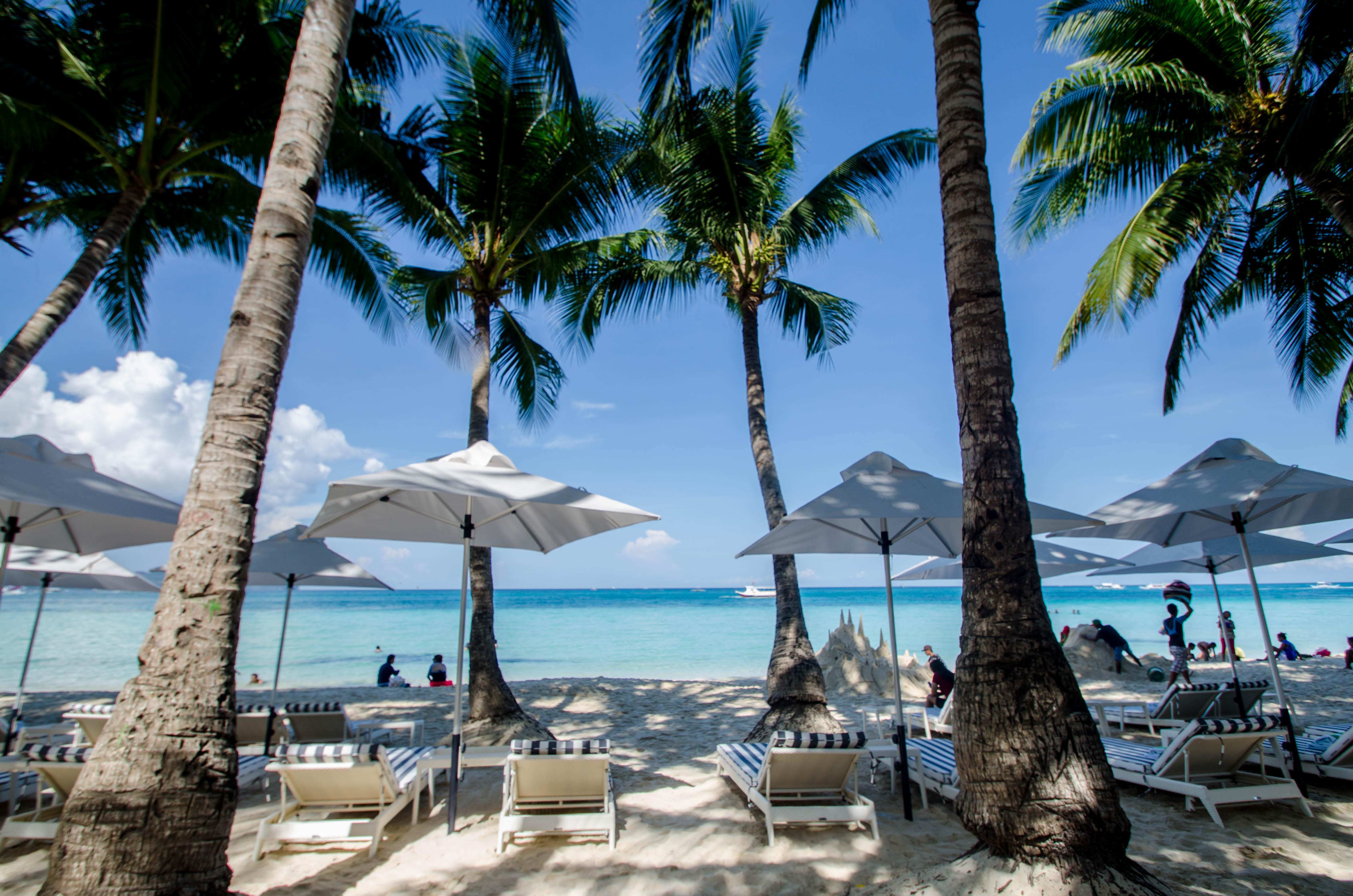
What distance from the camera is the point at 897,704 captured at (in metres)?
4.68

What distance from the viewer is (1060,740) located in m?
2.73

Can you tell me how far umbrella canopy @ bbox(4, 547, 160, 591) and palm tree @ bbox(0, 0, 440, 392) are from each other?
10.2 feet

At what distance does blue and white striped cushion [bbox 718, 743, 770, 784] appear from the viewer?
4473mm

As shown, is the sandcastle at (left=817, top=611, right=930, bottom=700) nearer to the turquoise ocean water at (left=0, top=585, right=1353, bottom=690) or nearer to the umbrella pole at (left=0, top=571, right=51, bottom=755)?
the turquoise ocean water at (left=0, top=585, right=1353, bottom=690)

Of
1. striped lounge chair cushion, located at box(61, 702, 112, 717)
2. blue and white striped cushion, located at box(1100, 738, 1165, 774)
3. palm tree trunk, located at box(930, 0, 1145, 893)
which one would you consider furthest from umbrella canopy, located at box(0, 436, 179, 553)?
blue and white striped cushion, located at box(1100, 738, 1165, 774)

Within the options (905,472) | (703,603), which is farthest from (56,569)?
(703,603)

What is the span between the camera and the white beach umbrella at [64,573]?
751cm

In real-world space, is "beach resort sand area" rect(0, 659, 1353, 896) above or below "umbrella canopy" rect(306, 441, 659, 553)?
below

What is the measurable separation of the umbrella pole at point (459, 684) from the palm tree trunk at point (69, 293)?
174 inches

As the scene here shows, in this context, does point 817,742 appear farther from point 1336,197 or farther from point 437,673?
point 437,673

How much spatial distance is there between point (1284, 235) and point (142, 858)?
1304 cm

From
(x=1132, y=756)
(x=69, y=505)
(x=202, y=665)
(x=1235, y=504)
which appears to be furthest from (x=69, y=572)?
(x=1235, y=504)

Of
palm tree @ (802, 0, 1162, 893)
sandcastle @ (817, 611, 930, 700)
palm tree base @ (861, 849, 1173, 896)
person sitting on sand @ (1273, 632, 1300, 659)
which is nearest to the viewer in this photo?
palm tree base @ (861, 849, 1173, 896)

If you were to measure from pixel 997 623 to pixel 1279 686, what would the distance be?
396 cm
